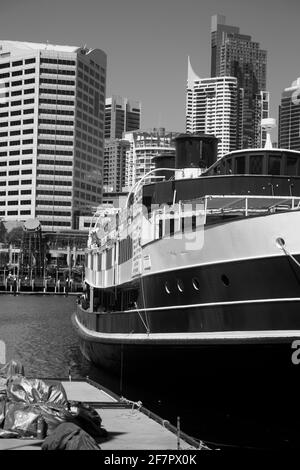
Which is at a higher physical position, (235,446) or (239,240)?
(239,240)

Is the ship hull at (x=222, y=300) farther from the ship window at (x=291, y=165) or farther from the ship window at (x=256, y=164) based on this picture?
the ship window at (x=291, y=165)

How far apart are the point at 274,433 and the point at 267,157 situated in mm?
10121

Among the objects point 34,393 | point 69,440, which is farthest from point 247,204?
point 69,440

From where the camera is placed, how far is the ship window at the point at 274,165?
87.1 feet

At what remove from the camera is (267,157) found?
26562 millimetres

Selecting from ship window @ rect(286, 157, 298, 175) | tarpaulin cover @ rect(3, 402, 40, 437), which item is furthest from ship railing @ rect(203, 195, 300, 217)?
tarpaulin cover @ rect(3, 402, 40, 437)

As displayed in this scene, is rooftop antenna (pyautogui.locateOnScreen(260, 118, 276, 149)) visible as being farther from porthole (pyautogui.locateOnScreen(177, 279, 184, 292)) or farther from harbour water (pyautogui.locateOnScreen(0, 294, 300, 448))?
→ harbour water (pyautogui.locateOnScreen(0, 294, 300, 448))

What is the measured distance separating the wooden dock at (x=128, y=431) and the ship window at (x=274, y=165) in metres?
9.70

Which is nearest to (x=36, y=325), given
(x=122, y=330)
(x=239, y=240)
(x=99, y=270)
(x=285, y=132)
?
(x=99, y=270)

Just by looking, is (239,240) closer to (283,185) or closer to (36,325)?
(283,185)

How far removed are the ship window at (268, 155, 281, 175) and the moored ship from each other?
0.04m

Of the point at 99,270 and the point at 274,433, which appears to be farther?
the point at 99,270

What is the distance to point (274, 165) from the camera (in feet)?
87.3

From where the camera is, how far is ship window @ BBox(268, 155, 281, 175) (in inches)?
1045
